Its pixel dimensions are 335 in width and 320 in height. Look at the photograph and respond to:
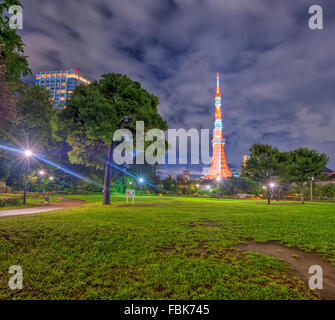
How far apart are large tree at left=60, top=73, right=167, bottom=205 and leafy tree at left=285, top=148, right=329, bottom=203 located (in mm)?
21601

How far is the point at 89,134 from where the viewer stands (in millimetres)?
16906

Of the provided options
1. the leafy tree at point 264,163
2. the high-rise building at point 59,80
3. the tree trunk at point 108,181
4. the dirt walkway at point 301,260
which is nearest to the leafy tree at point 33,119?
the tree trunk at point 108,181

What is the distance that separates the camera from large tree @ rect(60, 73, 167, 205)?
53.9 feet

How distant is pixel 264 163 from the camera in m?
28.9

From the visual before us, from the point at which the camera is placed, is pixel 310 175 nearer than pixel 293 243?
No

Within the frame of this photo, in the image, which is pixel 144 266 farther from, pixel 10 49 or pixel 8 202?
pixel 8 202

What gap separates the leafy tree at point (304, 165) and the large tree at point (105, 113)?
2160cm

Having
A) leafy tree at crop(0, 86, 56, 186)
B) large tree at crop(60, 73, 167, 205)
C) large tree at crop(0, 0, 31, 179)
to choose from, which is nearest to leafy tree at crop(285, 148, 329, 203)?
large tree at crop(60, 73, 167, 205)

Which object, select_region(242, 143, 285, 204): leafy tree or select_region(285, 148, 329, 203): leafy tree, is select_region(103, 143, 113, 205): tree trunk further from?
select_region(285, 148, 329, 203): leafy tree

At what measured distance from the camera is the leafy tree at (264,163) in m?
28.6

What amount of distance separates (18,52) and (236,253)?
58.4ft

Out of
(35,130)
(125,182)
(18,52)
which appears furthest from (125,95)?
(125,182)
